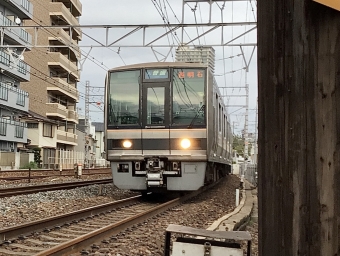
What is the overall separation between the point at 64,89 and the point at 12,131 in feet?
52.7

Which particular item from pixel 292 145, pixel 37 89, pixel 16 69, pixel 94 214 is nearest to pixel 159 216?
pixel 94 214

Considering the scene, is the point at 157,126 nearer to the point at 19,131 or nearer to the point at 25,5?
the point at 19,131

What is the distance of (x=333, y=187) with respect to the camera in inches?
76.6

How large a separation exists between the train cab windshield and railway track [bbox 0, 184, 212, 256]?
2263mm

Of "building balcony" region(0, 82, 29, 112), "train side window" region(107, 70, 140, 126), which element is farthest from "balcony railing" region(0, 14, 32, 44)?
"train side window" region(107, 70, 140, 126)

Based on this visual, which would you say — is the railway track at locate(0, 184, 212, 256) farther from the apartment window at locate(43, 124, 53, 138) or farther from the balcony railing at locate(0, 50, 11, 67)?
the apartment window at locate(43, 124, 53, 138)

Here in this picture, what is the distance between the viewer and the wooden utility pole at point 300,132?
1.96 metres

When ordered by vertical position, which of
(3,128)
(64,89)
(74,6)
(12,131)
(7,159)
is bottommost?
(7,159)

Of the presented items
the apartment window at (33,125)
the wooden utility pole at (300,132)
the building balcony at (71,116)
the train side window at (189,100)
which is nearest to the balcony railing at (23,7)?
the apartment window at (33,125)

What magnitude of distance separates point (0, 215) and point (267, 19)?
7693 millimetres

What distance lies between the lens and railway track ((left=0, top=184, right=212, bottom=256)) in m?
5.46

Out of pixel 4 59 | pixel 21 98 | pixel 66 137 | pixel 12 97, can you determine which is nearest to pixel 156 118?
pixel 4 59

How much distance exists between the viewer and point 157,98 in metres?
11.1

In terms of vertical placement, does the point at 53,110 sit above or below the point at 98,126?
below
